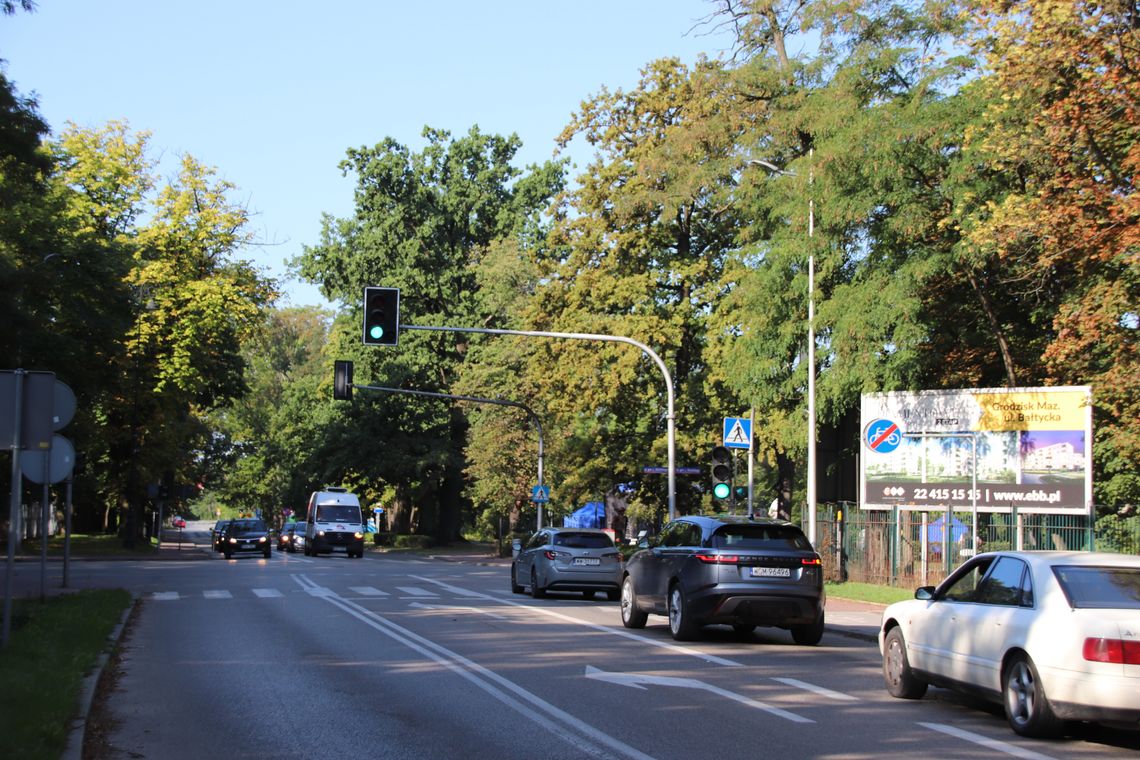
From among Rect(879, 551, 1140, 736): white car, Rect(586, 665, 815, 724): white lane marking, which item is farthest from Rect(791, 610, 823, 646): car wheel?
Rect(879, 551, 1140, 736): white car

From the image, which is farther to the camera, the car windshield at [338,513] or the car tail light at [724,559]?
the car windshield at [338,513]

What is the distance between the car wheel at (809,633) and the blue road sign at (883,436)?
10.7m

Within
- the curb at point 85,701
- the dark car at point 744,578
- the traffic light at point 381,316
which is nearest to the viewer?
the curb at point 85,701

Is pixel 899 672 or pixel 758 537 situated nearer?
pixel 899 672

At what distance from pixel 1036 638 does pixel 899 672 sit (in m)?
2.46

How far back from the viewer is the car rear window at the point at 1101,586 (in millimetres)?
9422

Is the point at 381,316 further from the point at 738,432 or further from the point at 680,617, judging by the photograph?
the point at 680,617

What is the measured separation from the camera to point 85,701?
10.3 meters

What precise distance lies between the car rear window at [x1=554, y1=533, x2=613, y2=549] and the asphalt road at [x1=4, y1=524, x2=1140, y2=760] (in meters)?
4.89

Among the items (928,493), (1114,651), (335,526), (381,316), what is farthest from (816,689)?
(335,526)

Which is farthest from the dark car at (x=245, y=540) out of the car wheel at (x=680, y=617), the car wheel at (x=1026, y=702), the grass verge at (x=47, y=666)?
the car wheel at (x=1026, y=702)

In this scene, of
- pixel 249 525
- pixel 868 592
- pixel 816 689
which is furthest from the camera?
pixel 249 525

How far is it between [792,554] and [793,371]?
17162 mm

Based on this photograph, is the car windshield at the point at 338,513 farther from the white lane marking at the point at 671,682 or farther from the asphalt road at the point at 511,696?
the white lane marking at the point at 671,682
